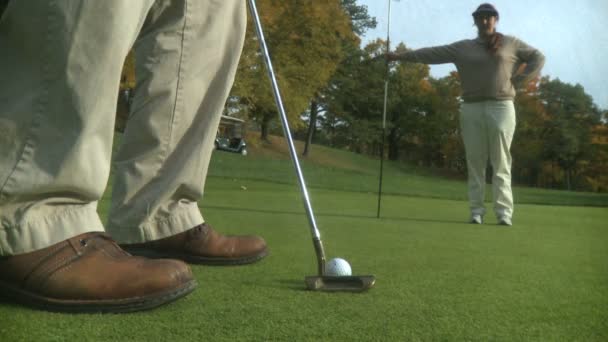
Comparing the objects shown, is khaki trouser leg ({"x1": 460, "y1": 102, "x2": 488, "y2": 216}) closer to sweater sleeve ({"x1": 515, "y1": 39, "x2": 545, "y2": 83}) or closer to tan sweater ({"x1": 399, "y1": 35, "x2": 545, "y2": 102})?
tan sweater ({"x1": 399, "y1": 35, "x2": 545, "y2": 102})

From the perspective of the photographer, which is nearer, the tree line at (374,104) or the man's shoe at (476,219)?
the man's shoe at (476,219)

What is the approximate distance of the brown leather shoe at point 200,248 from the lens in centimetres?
223

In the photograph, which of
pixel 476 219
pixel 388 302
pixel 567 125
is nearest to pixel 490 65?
pixel 476 219

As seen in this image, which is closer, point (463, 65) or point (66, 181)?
point (66, 181)

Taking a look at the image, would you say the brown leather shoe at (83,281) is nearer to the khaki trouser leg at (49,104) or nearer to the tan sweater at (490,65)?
the khaki trouser leg at (49,104)

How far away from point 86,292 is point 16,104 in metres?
0.44

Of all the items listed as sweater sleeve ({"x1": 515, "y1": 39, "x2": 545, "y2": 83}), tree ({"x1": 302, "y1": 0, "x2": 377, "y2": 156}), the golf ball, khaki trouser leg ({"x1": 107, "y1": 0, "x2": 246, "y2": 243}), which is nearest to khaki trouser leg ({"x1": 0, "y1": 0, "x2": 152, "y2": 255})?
khaki trouser leg ({"x1": 107, "y1": 0, "x2": 246, "y2": 243})

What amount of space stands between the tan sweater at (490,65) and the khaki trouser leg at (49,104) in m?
4.64

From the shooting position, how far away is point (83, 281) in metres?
1.52

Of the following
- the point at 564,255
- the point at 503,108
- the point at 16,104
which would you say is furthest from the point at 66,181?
the point at 503,108

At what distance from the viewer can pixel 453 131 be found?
38500 millimetres

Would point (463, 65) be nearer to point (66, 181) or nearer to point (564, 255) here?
point (564, 255)

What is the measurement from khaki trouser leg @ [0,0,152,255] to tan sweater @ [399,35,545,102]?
15.2 ft

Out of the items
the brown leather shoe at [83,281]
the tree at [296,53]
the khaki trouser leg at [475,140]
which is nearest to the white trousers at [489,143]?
the khaki trouser leg at [475,140]
